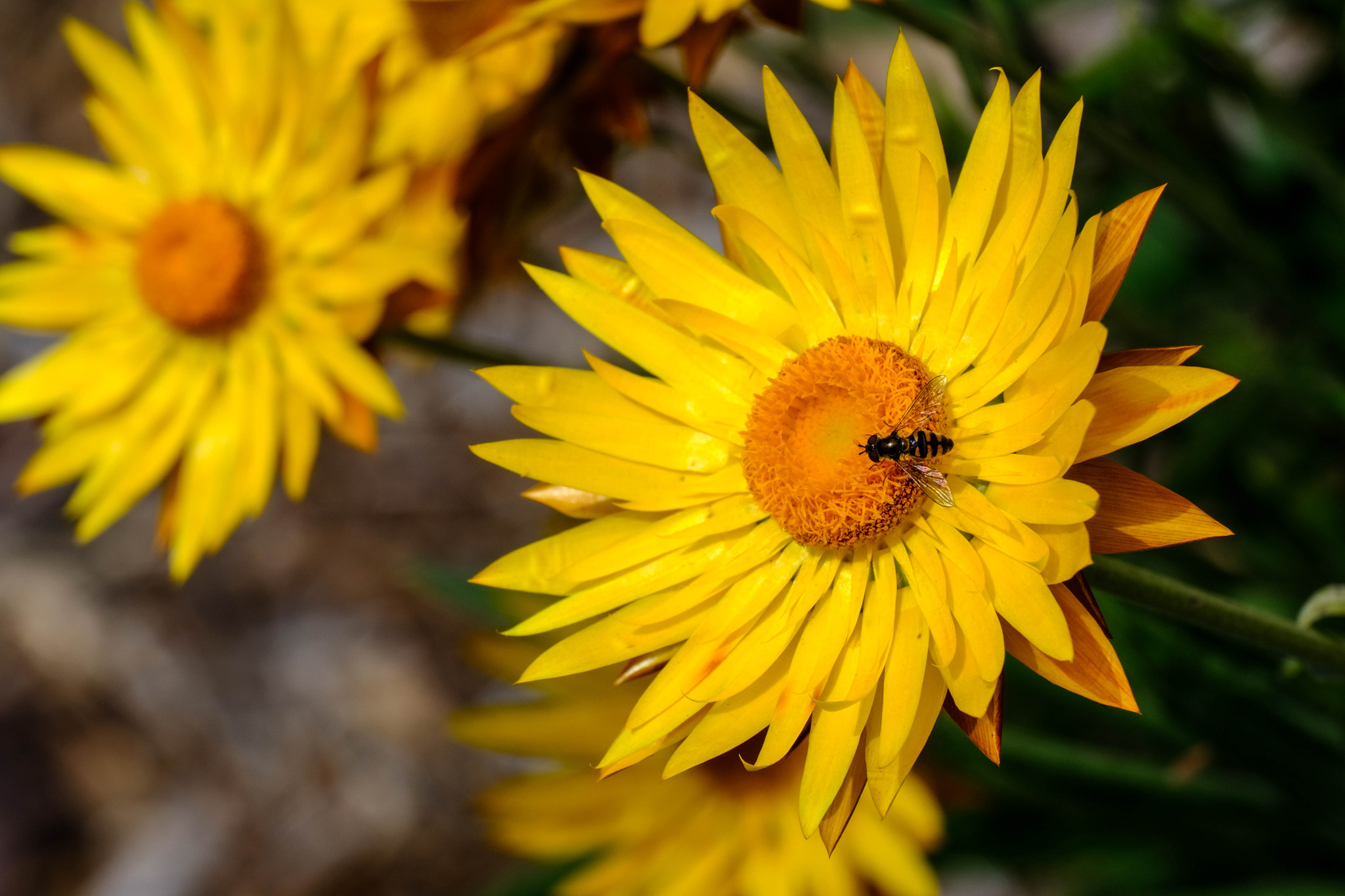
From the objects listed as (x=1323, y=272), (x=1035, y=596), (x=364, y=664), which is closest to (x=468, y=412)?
(x=364, y=664)

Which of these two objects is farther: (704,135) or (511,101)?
(511,101)

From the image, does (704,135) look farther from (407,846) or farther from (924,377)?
(407,846)

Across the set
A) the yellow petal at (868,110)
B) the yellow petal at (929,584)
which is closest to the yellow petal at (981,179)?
the yellow petal at (868,110)

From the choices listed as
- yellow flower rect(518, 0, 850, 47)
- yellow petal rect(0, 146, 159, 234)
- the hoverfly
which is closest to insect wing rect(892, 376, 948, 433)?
the hoverfly

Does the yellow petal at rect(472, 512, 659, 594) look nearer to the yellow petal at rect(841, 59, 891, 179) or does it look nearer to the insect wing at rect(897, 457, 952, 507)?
the insect wing at rect(897, 457, 952, 507)

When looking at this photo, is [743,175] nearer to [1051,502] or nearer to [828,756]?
[1051,502]

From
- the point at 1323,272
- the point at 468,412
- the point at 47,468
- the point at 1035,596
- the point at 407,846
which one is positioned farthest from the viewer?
the point at 468,412
